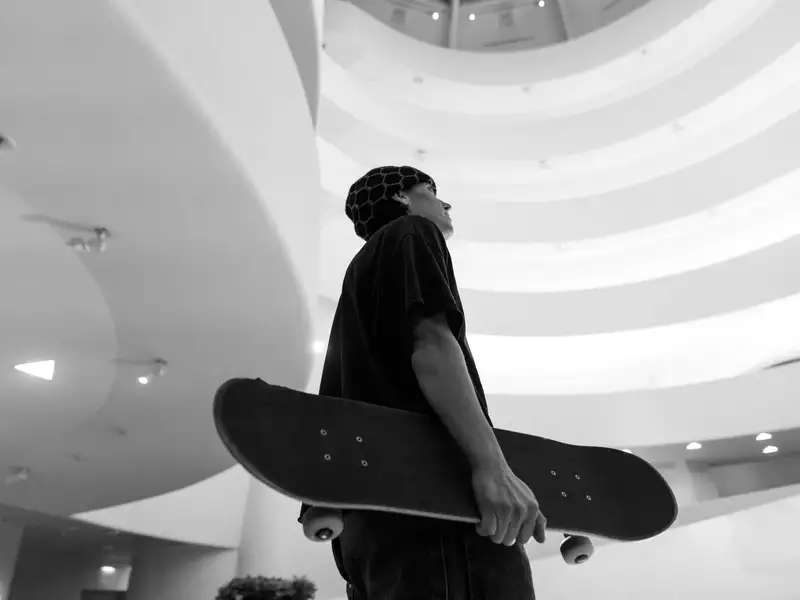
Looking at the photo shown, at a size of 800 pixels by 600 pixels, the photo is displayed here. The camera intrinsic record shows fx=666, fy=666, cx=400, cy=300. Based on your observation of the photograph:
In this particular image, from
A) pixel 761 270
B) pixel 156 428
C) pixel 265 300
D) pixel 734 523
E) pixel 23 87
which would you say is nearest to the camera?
pixel 23 87

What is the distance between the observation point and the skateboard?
3.93 ft

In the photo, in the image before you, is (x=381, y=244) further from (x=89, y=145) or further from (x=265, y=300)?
(x=265, y=300)

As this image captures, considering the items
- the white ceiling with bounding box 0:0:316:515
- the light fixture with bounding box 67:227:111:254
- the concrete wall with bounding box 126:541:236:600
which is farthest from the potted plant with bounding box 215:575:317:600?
the light fixture with bounding box 67:227:111:254

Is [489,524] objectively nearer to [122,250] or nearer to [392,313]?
[392,313]

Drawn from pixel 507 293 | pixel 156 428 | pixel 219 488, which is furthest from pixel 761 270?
pixel 156 428

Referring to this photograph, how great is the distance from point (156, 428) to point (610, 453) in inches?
219

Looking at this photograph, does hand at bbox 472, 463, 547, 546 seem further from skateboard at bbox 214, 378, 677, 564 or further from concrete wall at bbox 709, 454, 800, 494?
concrete wall at bbox 709, 454, 800, 494

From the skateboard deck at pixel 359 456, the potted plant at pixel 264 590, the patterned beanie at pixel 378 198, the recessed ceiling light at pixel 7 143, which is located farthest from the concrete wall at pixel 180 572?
the skateboard deck at pixel 359 456

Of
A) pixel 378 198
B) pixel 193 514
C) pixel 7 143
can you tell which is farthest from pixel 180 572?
pixel 378 198

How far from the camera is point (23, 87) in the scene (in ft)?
8.66

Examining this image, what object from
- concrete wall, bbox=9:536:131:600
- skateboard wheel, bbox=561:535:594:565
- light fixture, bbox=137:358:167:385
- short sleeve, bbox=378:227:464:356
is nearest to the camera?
short sleeve, bbox=378:227:464:356

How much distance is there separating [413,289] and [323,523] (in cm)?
51

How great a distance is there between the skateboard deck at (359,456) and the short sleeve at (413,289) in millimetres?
209

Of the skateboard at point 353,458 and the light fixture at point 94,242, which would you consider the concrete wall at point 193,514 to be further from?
the skateboard at point 353,458
